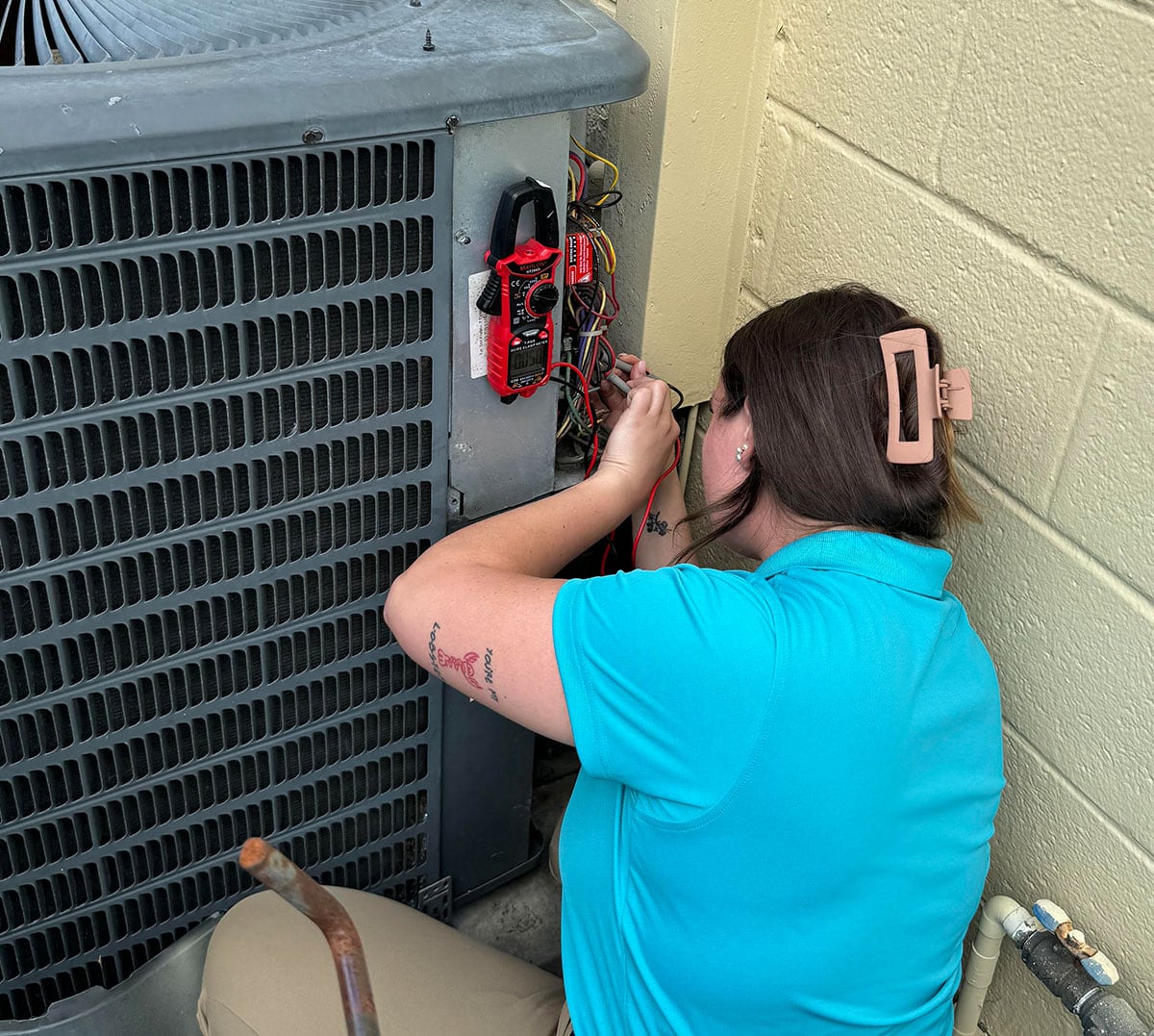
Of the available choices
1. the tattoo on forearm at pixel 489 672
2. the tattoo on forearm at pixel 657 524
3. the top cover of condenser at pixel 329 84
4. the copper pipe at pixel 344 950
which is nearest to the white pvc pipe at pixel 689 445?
the tattoo on forearm at pixel 657 524

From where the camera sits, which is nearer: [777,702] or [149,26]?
[777,702]

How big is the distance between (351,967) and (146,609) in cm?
52

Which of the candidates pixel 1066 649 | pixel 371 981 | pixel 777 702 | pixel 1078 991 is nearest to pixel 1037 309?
pixel 1066 649

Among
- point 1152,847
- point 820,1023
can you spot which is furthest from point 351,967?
point 1152,847

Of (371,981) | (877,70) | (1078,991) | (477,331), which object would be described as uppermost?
(877,70)

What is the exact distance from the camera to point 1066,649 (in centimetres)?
121

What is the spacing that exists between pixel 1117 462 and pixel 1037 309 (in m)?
0.17

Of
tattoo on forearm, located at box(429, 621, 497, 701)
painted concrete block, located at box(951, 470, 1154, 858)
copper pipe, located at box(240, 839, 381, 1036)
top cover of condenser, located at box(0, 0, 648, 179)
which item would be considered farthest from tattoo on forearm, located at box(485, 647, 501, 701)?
painted concrete block, located at box(951, 470, 1154, 858)

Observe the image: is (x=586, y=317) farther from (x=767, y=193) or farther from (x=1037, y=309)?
(x=1037, y=309)

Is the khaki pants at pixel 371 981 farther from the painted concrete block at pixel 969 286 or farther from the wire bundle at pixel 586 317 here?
the painted concrete block at pixel 969 286

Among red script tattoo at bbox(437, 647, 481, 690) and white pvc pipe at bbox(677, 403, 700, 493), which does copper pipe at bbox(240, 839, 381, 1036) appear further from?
white pvc pipe at bbox(677, 403, 700, 493)

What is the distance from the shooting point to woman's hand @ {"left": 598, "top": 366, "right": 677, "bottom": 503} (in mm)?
1327

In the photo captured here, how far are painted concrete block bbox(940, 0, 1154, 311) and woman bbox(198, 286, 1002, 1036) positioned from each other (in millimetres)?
166

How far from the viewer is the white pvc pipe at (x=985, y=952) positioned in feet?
4.33
